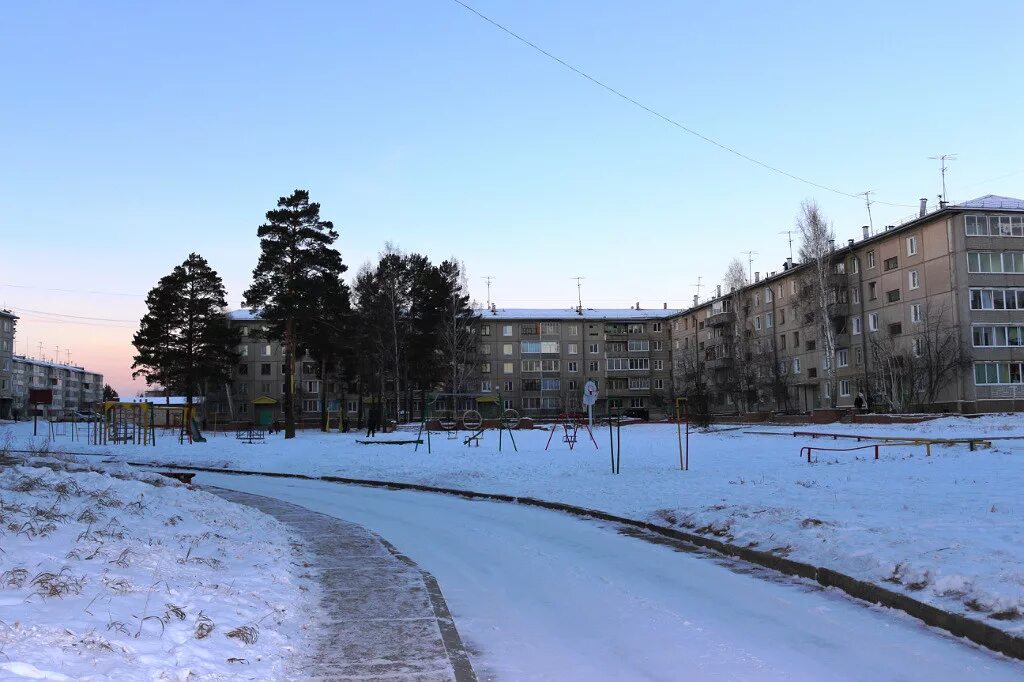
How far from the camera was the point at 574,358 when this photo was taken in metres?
110

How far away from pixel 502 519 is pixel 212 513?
529cm

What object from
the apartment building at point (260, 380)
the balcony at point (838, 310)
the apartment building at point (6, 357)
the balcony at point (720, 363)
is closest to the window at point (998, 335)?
the balcony at point (838, 310)

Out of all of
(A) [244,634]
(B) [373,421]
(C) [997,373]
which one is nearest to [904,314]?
(C) [997,373]

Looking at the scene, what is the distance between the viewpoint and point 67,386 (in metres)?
193

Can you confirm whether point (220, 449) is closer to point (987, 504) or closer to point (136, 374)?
point (987, 504)

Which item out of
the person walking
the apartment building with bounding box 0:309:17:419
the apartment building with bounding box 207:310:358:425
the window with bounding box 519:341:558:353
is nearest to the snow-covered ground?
the person walking

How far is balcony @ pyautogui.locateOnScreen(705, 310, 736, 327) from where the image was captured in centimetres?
8919

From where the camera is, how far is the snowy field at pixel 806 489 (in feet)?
25.9

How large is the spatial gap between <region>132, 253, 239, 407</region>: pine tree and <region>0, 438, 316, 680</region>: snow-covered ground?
209ft

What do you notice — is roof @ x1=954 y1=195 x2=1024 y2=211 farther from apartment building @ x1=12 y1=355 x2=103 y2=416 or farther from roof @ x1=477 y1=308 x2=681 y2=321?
apartment building @ x1=12 y1=355 x2=103 y2=416

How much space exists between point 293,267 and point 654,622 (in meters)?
48.4

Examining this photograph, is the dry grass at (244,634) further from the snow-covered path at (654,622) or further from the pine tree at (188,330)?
the pine tree at (188,330)

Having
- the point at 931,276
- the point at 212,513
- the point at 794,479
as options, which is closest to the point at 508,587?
the point at 212,513

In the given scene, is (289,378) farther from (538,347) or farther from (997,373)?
(538,347)
